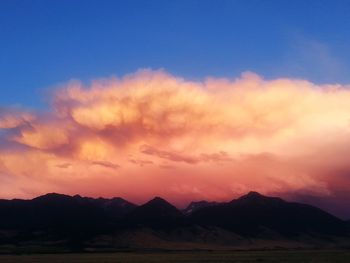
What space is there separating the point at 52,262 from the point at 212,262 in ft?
128

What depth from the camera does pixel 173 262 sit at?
12081 centimetres

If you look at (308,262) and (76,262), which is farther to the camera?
(76,262)

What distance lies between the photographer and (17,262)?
12275cm

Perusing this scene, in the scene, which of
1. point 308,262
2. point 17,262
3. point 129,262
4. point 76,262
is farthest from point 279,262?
point 17,262

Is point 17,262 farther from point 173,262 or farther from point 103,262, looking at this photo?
point 173,262

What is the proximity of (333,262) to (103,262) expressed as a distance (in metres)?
51.1

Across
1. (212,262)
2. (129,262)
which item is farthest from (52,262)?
(212,262)

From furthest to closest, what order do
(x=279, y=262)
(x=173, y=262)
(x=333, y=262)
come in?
1. (x=173, y=262)
2. (x=279, y=262)
3. (x=333, y=262)

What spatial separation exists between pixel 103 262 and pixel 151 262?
39.5 feet

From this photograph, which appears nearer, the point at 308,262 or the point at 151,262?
the point at 308,262

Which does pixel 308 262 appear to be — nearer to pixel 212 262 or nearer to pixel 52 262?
pixel 212 262

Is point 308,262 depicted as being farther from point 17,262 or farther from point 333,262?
point 17,262

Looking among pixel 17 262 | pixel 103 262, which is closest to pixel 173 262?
pixel 103 262

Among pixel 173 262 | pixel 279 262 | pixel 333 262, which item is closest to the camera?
pixel 333 262
